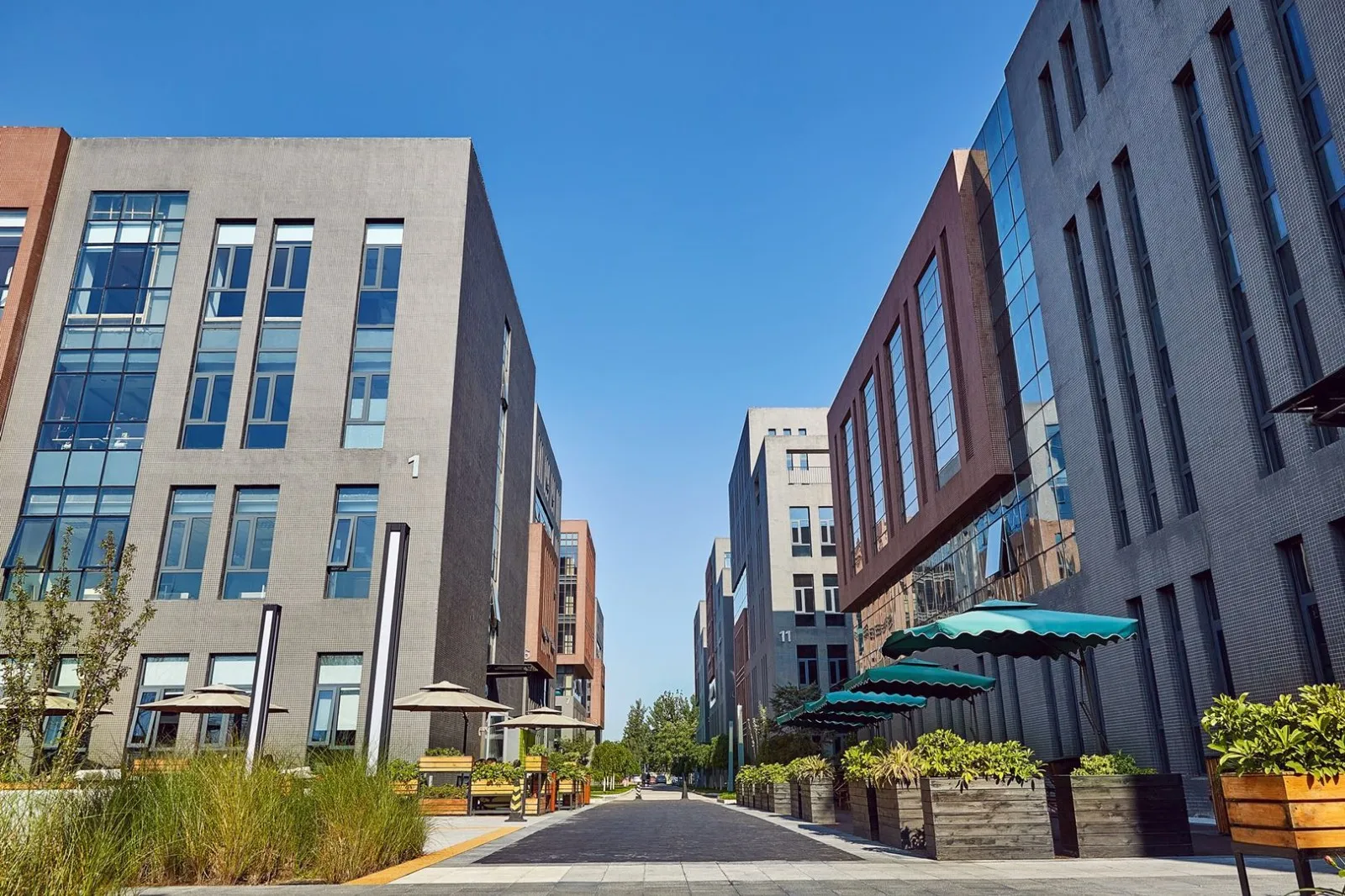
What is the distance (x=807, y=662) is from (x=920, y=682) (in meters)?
44.8

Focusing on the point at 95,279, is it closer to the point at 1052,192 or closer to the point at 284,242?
the point at 284,242

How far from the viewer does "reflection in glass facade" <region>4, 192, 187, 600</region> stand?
27109 millimetres

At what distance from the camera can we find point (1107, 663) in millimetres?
20812

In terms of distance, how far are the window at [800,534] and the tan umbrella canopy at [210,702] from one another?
4509cm

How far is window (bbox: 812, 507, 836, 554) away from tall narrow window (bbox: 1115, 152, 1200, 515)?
143 ft

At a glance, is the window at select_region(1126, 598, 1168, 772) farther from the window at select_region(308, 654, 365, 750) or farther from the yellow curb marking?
the window at select_region(308, 654, 365, 750)

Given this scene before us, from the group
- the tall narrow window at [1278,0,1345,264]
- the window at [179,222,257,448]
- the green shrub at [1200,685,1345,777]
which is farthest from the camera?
the window at [179,222,257,448]

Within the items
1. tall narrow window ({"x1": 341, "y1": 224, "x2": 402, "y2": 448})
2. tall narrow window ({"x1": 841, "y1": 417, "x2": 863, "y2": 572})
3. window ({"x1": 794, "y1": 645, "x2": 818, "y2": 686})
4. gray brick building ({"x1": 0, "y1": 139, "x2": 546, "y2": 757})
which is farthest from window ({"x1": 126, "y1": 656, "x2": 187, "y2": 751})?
window ({"x1": 794, "y1": 645, "x2": 818, "y2": 686})

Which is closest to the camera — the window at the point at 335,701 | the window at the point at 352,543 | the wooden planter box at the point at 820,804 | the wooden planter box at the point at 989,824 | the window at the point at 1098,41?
the wooden planter box at the point at 989,824

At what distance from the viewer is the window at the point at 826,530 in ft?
208

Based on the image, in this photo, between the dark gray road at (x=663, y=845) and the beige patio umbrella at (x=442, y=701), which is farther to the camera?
the beige patio umbrella at (x=442, y=701)

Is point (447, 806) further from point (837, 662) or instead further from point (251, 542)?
point (837, 662)

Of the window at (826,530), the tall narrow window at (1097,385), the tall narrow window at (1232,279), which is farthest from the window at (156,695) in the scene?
the window at (826,530)

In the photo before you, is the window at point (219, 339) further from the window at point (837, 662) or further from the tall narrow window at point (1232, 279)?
the window at point (837, 662)
